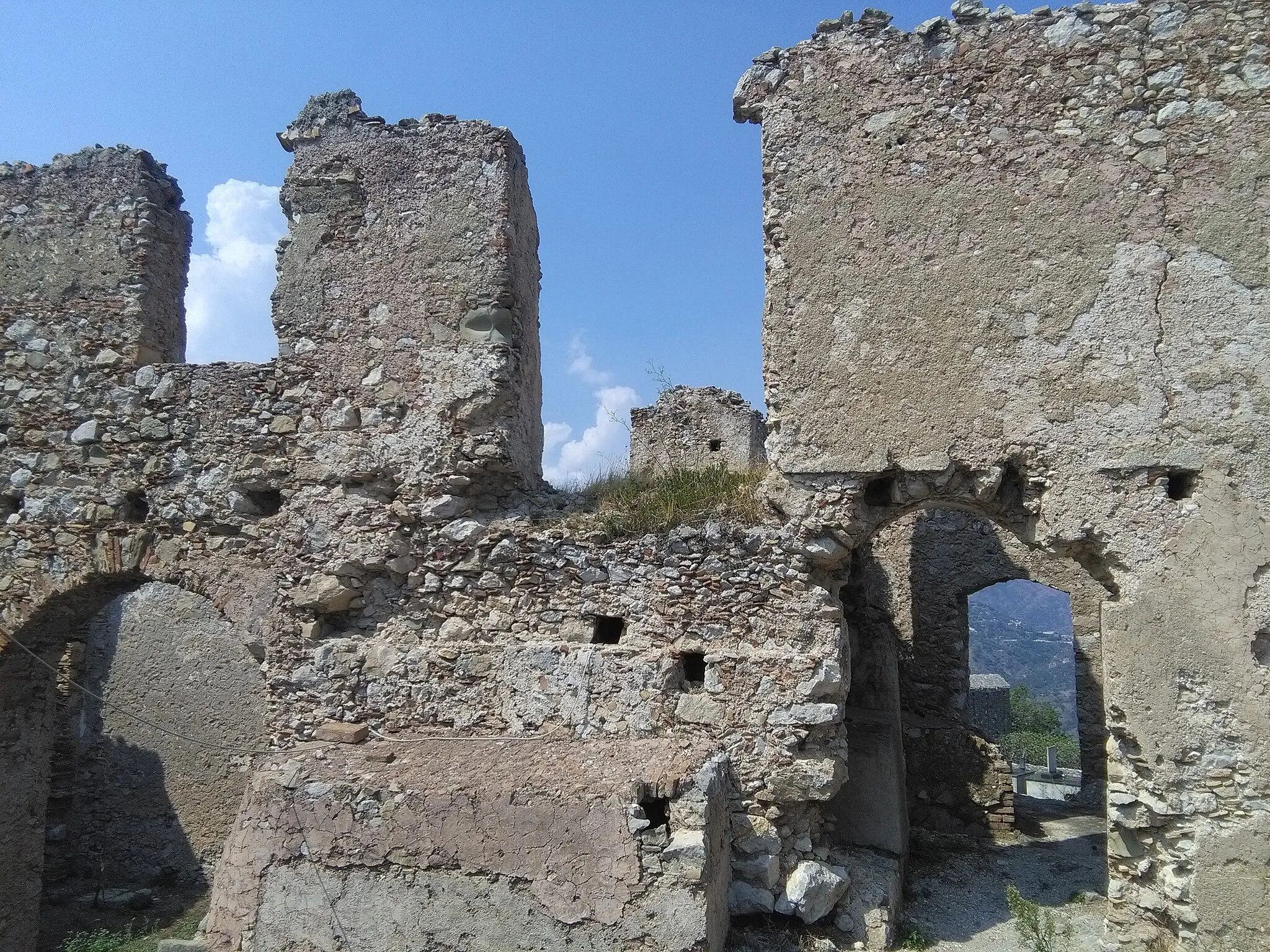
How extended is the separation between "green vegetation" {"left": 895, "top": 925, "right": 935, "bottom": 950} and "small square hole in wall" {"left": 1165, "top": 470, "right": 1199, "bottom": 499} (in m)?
2.69

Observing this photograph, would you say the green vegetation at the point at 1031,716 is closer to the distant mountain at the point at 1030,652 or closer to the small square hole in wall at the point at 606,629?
the distant mountain at the point at 1030,652

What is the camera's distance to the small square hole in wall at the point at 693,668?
4.85 meters

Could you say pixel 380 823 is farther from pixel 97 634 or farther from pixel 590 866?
pixel 97 634

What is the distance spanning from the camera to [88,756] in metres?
9.09

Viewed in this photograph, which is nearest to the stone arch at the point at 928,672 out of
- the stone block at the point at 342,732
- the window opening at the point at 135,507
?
the stone block at the point at 342,732

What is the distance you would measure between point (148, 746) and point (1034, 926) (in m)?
8.58


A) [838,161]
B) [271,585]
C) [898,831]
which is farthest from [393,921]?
[838,161]

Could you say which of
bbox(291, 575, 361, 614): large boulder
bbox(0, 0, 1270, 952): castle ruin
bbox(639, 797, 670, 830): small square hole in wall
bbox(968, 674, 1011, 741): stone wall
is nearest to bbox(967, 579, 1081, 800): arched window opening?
bbox(968, 674, 1011, 741): stone wall

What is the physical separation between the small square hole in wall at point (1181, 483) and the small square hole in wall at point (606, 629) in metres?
2.98

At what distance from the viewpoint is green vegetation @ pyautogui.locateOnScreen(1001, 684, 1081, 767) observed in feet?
59.0

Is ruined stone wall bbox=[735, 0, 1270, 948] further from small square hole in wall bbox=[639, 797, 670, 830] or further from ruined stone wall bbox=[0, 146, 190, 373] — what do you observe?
ruined stone wall bbox=[0, 146, 190, 373]

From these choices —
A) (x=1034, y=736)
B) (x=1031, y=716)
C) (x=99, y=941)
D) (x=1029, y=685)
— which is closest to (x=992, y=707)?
(x=1034, y=736)

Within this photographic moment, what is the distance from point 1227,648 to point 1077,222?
2.32 meters

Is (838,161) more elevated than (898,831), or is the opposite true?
(838,161)
